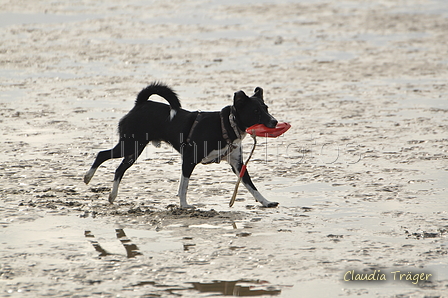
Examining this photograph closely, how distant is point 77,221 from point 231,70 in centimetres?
848

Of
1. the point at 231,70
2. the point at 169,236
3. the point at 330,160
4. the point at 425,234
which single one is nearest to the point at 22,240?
the point at 169,236

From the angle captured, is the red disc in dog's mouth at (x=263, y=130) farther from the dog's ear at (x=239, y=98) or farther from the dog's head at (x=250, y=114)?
the dog's ear at (x=239, y=98)

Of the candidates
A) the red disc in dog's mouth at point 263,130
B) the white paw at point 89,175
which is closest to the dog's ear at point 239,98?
the red disc in dog's mouth at point 263,130

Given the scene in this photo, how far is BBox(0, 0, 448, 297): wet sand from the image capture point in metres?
5.28

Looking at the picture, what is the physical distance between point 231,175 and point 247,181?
3.76ft

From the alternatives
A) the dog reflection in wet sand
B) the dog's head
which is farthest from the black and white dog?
the dog reflection in wet sand

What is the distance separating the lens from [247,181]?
7.07 meters

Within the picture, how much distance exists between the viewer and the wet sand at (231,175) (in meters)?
5.28

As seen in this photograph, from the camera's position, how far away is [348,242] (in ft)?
19.5

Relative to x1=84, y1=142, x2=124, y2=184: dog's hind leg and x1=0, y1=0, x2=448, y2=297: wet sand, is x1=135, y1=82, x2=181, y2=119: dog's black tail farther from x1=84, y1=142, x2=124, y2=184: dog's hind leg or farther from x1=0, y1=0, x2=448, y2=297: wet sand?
x1=0, y1=0, x2=448, y2=297: wet sand

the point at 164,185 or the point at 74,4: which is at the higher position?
the point at 74,4

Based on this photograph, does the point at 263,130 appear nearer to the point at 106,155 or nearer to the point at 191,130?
the point at 191,130

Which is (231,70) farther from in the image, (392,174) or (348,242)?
(348,242)

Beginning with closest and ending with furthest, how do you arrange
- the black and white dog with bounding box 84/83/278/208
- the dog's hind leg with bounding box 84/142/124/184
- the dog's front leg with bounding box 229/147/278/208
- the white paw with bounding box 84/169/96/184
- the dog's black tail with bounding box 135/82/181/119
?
the black and white dog with bounding box 84/83/278/208
the dog's front leg with bounding box 229/147/278/208
the dog's black tail with bounding box 135/82/181/119
the dog's hind leg with bounding box 84/142/124/184
the white paw with bounding box 84/169/96/184
